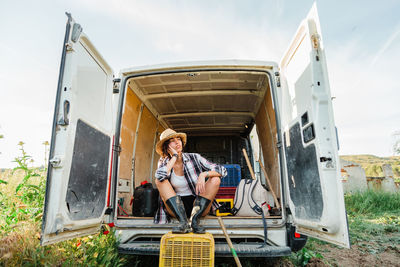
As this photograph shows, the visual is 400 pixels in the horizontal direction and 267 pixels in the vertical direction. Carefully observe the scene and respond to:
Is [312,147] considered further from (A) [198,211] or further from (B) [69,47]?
(B) [69,47]

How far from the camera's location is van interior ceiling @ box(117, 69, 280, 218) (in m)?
3.45

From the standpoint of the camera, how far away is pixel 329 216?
1.80 m

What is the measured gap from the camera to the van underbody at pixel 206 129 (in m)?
2.45

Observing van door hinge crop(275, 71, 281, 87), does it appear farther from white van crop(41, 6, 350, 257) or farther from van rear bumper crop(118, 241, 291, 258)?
van rear bumper crop(118, 241, 291, 258)

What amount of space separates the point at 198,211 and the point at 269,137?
1983 mm

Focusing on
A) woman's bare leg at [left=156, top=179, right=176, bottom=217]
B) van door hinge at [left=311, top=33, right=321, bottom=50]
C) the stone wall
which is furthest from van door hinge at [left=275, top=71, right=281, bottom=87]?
the stone wall

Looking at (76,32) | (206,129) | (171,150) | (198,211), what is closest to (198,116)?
(206,129)

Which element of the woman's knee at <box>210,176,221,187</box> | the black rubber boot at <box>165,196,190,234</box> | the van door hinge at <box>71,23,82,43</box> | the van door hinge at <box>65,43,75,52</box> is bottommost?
the black rubber boot at <box>165,196,190,234</box>

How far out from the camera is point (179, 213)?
2.46 m

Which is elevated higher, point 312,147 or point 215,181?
point 312,147

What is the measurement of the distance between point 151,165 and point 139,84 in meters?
1.64

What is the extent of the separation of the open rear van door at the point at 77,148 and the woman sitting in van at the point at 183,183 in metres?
0.62

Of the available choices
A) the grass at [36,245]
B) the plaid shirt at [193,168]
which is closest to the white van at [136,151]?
the grass at [36,245]

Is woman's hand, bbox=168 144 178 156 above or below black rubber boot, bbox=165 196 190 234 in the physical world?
above
